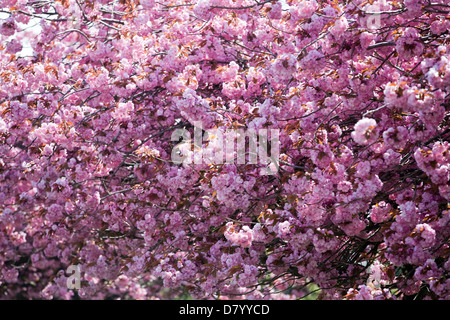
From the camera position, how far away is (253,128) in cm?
388

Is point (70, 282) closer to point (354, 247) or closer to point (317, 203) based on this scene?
point (354, 247)

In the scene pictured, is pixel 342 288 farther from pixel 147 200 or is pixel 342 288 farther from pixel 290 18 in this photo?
pixel 290 18

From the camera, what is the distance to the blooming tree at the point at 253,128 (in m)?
3.38

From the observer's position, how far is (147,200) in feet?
16.2

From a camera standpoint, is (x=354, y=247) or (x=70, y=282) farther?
(x=70, y=282)

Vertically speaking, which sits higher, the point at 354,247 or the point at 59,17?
the point at 59,17

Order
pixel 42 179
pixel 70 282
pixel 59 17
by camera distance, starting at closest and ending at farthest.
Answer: pixel 42 179, pixel 59 17, pixel 70 282

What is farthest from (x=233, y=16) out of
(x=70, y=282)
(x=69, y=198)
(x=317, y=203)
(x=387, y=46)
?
(x=70, y=282)

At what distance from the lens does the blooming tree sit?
3379 millimetres

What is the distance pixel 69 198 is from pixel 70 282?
1564 millimetres

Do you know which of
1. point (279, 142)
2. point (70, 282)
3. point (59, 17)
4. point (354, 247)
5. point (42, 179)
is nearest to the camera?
point (279, 142)

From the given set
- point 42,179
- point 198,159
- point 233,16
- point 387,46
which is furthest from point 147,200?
point 387,46
